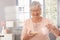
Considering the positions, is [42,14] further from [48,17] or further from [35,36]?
[35,36]

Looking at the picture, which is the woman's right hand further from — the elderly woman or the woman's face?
the woman's face

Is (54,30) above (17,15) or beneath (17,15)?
beneath

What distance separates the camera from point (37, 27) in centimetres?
126

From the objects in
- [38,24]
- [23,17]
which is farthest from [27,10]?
[38,24]

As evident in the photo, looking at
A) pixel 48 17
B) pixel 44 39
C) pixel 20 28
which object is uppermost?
pixel 48 17

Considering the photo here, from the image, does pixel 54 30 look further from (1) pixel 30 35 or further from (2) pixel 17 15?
(2) pixel 17 15

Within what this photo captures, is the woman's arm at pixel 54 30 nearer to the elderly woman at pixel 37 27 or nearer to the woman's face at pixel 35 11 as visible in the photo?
the elderly woman at pixel 37 27

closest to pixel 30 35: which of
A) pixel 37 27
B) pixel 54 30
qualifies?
pixel 37 27

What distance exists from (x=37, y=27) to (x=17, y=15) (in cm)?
26

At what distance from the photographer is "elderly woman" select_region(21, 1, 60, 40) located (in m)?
1.25

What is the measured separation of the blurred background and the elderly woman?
4cm

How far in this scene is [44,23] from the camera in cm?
126

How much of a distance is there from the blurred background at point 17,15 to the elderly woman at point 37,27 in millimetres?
40

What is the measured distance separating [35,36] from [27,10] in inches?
11.6
